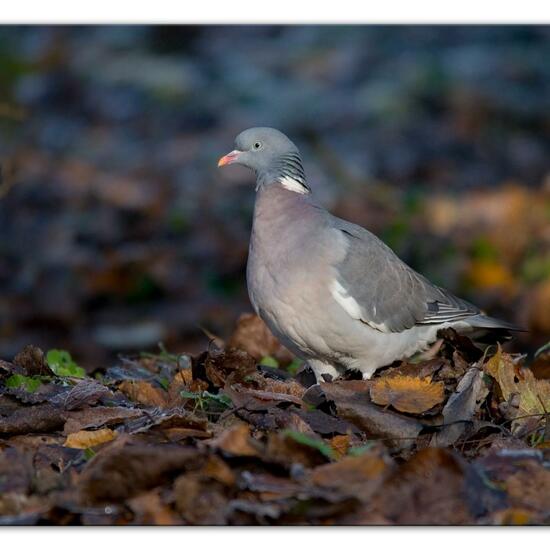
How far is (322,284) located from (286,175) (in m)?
0.69

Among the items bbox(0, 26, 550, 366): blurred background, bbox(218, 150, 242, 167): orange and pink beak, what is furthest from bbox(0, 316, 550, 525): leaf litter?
bbox(0, 26, 550, 366): blurred background

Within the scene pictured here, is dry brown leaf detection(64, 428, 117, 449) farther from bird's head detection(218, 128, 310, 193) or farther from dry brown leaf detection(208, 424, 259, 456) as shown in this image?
bird's head detection(218, 128, 310, 193)

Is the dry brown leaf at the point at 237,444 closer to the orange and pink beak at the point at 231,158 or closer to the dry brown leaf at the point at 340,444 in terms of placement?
the dry brown leaf at the point at 340,444

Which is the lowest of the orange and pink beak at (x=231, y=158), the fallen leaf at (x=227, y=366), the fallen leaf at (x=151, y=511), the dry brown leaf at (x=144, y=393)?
the dry brown leaf at (x=144, y=393)

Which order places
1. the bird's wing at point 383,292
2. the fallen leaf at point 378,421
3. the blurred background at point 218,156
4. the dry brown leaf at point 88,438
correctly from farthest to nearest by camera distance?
the blurred background at point 218,156 < the bird's wing at point 383,292 < the fallen leaf at point 378,421 < the dry brown leaf at point 88,438

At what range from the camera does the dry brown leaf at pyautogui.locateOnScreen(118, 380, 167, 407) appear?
514 centimetres

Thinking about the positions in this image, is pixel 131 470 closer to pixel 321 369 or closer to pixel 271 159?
pixel 321 369

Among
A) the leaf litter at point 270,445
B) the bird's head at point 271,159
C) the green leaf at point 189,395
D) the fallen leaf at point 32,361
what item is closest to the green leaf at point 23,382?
the leaf litter at point 270,445

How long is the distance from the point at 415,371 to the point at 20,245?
6.45 meters

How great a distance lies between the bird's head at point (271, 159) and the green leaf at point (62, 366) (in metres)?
1.27

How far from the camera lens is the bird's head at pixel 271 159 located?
229 inches

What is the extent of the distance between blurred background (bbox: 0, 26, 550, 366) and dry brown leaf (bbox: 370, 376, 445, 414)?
4.32 metres

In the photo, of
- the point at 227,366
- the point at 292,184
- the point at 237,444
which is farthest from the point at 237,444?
the point at 292,184

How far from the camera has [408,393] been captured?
464 cm
